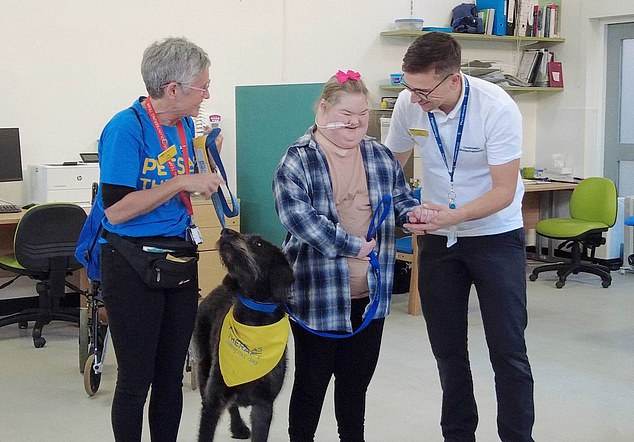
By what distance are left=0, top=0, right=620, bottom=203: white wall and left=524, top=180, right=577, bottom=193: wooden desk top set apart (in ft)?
2.57

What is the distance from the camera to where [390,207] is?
2584mm

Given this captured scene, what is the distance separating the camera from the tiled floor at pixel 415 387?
3586 millimetres

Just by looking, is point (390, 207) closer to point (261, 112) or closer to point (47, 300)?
point (47, 300)

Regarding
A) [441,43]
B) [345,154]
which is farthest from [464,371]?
[441,43]

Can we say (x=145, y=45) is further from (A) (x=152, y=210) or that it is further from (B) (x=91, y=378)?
(A) (x=152, y=210)

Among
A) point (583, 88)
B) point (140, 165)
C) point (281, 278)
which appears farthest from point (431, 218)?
point (583, 88)

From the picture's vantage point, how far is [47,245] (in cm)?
493

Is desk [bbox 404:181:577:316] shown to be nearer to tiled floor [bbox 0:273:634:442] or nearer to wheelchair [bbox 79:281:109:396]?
tiled floor [bbox 0:273:634:442]

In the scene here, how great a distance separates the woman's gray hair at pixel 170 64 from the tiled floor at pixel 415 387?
1.66 m

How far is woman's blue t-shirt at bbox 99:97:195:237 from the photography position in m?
2.32

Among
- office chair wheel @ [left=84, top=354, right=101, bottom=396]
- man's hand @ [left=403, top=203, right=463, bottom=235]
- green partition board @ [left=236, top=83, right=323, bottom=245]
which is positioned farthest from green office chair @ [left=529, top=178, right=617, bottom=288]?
man's hand @ [left=403, top=203, right=463, bottom=235]

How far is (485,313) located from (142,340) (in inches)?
42.0

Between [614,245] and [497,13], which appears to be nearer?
[497,13]

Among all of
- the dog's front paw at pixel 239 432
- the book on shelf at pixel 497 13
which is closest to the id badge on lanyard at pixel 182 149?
the dog's front paw at pixel 239 432
